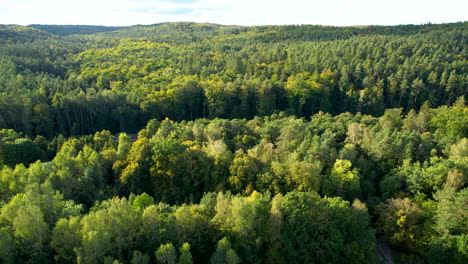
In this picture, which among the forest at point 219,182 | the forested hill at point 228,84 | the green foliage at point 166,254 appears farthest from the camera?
the forested hill at point 228,84

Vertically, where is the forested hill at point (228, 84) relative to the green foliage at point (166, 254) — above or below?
above

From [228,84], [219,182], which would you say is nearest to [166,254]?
[219,182]

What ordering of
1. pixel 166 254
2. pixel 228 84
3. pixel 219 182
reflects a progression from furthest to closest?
pixel 228 84, pixel 219 182, pixel 166 254

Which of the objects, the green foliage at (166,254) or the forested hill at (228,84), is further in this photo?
the forested hill at (228,84)

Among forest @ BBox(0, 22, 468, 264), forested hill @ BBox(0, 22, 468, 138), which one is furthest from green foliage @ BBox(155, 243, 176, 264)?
forested hill @ BBox(0, 22, 468, 138)

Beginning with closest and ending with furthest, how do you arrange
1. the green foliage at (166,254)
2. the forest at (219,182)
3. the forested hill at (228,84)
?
the green foliage at (166,254) → the forest at (219,182) → the forested hill at (228,84)

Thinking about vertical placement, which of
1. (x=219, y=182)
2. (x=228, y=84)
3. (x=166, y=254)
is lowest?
(x=219, y=182)

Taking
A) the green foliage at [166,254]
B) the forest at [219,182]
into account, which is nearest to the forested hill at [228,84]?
the forest at [219,182]

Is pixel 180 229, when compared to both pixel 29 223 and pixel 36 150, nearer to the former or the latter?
pixel 29 223

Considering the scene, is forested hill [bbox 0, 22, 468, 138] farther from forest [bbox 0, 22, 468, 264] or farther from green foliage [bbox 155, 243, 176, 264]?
green foliage [bbox 155, 243, 176, 264]

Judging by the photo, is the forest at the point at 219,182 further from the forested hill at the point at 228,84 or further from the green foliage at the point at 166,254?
the forested hill at the point at 228,84

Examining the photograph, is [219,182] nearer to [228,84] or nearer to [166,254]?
[166,254]

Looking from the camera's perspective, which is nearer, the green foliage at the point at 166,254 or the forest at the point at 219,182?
the green foliage at the point at 166,254
